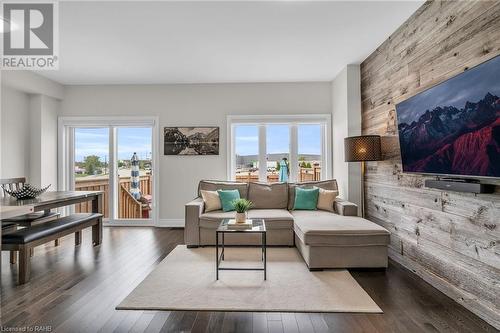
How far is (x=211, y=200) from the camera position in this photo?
411 centimetres

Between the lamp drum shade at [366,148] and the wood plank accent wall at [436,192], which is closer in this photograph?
the wood plank accent wall at [436,192]

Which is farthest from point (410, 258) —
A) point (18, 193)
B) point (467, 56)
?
A: point (18, 193)

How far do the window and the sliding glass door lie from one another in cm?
164

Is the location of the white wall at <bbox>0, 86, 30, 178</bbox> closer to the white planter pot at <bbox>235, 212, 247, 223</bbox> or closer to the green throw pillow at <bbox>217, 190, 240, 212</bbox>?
the green throw pillow at <bbox>217, 190, 240, 212</bbox>

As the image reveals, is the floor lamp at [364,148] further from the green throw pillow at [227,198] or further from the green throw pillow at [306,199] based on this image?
the green throw pillow at [227,198]

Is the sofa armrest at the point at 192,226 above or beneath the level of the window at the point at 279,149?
beneath

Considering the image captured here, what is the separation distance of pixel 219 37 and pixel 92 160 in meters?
3.65

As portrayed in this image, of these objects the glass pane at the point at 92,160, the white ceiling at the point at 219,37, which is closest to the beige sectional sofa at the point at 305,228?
the white ceiling at the point at 219,37

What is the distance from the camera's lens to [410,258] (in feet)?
9.80

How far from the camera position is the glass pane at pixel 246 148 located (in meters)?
5.13

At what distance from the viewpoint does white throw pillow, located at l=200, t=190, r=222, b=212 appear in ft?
13.4

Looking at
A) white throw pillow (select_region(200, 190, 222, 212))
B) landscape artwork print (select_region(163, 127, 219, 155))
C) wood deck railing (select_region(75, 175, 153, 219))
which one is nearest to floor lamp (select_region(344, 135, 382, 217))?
white throw pillow (select_region(200, 190, 222, 212))

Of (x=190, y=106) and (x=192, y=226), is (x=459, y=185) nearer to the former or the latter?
(x=192, y=226)

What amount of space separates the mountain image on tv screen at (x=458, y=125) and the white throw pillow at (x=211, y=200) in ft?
8.54
